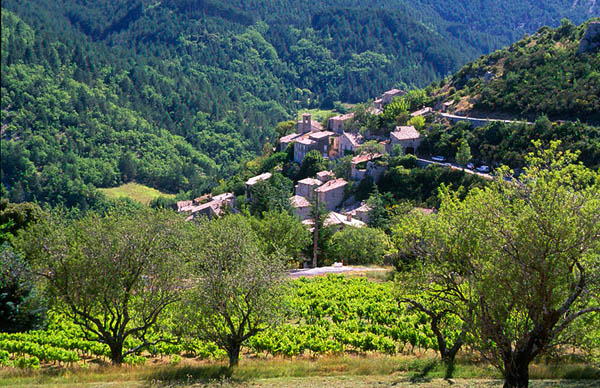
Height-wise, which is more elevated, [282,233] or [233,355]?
[282,233]

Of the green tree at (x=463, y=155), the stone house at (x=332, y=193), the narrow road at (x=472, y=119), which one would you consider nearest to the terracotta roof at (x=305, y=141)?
the stone house at (x=332, y=193)

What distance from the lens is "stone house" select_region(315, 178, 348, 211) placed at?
7881 centimetres

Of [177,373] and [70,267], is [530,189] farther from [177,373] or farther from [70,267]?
[70,267]

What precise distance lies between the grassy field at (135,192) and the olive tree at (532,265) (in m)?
121

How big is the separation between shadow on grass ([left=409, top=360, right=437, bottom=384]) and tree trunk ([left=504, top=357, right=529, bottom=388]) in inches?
158

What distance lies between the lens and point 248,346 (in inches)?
1108

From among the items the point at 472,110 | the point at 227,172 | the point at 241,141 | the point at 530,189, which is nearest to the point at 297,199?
the point at 472,110

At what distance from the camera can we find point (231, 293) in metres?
23.2

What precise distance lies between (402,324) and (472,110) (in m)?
60.6

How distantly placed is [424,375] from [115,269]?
1226cm

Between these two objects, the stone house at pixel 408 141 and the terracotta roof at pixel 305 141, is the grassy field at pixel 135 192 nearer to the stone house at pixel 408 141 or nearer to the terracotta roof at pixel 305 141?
the terracotta roof at pixel 305 141

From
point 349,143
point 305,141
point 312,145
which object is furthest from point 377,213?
point 305,141

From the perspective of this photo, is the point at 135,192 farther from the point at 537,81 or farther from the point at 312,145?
the point at 537,81

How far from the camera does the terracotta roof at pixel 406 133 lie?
269 ft
